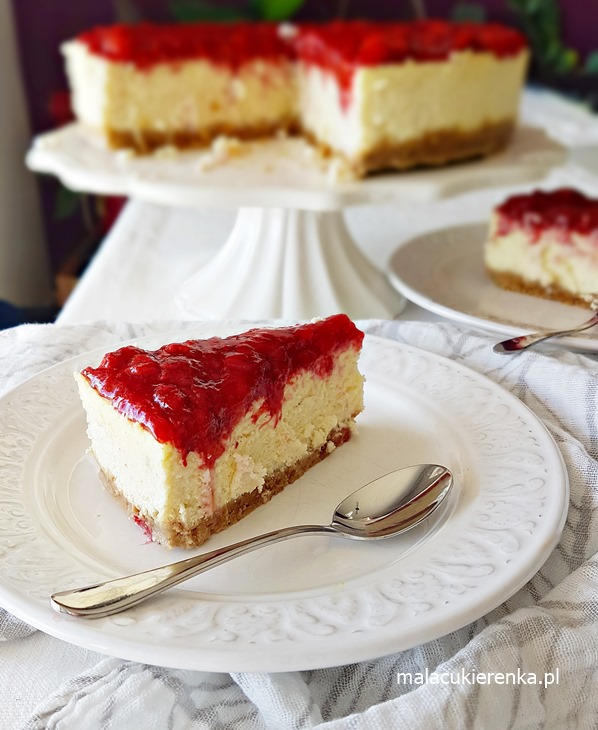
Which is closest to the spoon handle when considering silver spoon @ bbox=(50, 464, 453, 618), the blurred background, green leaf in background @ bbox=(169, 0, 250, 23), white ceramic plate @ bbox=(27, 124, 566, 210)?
silver spoon @ bbox=(50, 464, 453, 618)

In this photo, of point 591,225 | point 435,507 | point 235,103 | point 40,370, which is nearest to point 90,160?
point 235,103

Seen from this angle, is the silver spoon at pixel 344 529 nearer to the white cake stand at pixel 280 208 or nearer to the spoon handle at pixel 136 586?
the spoon handle at pixel 136 586

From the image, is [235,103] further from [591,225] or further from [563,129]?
[563,129]

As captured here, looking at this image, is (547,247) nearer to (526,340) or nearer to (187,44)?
(526,340)

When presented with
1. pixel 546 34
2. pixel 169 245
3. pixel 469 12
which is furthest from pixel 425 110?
pixel 546 34

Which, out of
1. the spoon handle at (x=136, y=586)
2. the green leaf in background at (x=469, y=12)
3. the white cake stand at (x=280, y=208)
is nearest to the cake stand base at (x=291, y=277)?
the white cake stand at (x=280, y=208)

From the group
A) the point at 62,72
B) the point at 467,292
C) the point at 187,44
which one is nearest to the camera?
the point at 467,292
